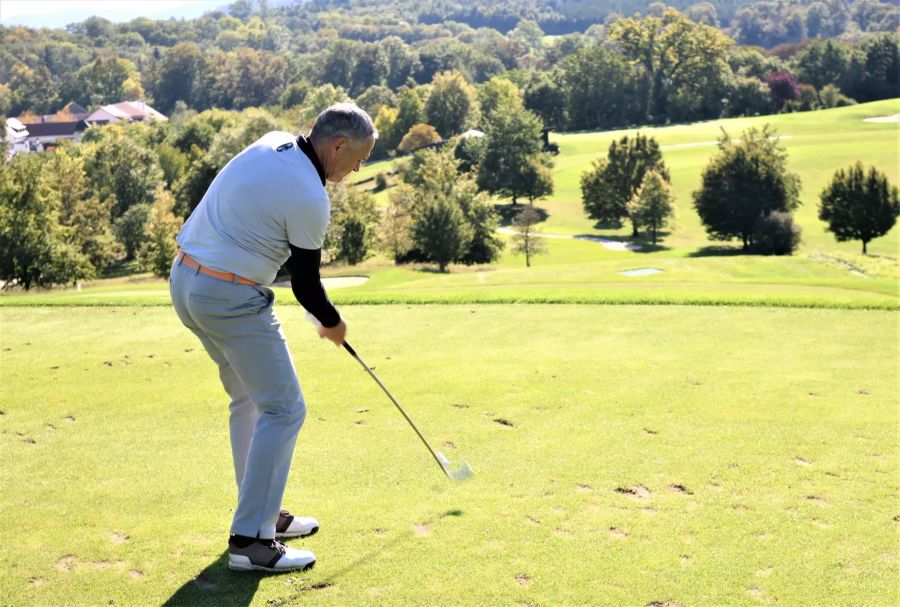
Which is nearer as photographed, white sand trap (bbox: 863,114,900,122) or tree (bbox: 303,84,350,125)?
white sand trap (bbox: 863,114,900,122)

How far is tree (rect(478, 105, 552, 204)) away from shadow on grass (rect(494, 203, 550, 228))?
0.97 metres

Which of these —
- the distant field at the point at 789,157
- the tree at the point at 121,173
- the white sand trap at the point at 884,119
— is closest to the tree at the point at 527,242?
the distant field at the point at 789,157

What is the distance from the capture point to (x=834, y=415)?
8.32 meters

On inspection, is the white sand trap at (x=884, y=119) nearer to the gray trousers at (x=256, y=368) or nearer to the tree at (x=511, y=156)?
the tree at (x=511, y=156)

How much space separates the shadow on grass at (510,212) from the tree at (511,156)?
3.19 ft

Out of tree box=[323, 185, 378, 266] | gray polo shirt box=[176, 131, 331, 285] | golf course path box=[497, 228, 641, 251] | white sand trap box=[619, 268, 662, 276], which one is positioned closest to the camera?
gray polo shirt box=[176, 131, 331, 285]

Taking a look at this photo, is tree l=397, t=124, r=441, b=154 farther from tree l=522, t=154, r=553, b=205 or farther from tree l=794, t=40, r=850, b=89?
tree l=794, t=40, r=850, b=89

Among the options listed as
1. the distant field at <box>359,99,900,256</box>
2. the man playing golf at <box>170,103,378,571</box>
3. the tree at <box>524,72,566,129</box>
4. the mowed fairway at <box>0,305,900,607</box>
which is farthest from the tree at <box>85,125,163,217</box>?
the man playing golf at <box>170,103,378,571</box>

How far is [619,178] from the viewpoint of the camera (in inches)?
3201

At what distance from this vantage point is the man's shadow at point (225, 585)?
15.9ft

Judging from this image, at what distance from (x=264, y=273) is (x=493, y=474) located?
8.03ft

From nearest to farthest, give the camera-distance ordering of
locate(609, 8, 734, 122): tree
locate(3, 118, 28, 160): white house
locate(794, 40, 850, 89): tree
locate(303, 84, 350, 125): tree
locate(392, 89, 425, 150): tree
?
locate(303, 84, 350, 125): tree < locate(392, 89, 425, 150): tree < locate(609, 8, 734, 122): tree < locate(794, 40, 850, 89): tree < locate(3, 118, 28, 160): white house

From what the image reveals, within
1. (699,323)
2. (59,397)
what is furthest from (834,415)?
(59,397)

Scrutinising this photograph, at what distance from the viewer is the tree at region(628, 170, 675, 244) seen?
7112 cm
